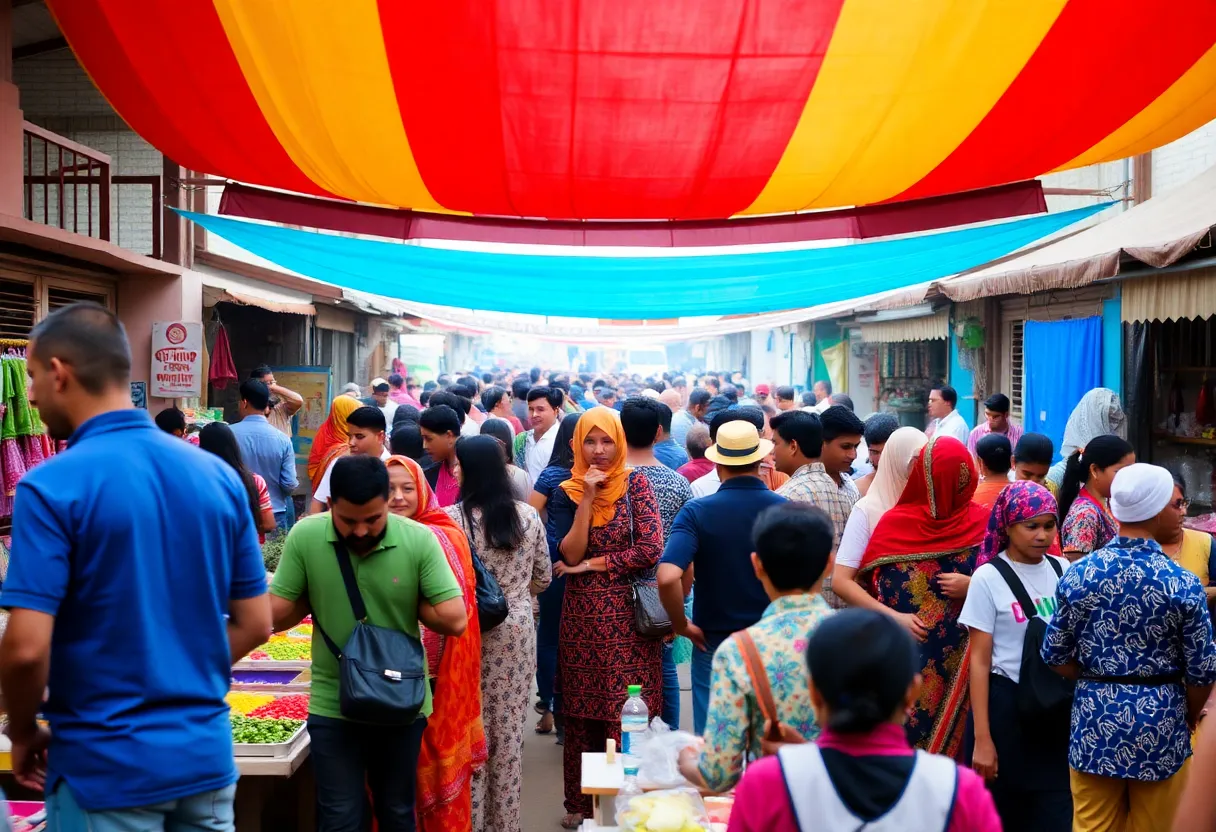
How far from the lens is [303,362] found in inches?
567

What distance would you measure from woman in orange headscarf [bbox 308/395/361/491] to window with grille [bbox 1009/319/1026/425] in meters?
7.55

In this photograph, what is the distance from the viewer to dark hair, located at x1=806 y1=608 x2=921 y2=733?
1.94 metres

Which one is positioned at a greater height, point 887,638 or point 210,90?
point 210,90

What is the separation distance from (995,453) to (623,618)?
1.97 meters

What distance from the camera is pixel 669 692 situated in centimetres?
557

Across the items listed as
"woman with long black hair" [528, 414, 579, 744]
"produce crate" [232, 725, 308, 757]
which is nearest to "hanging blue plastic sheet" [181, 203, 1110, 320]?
"woman with long black hair" [528, 414, 579, 744]

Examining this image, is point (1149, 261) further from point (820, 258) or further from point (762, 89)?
point (762, 89)

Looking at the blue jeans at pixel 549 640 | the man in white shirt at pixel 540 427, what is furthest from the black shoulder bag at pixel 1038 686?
the man in white shirt at pixel 540 427

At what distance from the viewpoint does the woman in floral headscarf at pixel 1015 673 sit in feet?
12.4

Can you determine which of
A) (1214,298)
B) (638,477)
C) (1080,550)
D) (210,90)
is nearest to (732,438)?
(638,477)

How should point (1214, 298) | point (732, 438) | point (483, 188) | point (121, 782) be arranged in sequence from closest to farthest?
point (121, 782), point (732, 438), point (483, 188), point (1214, 298)

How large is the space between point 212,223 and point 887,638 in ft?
16.4

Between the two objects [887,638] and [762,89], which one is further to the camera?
[762,89]

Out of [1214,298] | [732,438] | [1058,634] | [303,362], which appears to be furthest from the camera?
[303,362]
